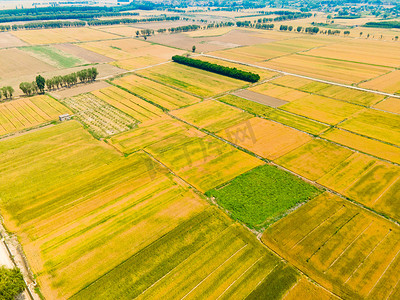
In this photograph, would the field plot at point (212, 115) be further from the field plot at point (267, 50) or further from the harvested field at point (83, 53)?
the harvested field at point (83, 53)

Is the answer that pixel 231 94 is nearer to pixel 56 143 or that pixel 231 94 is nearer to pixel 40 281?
pixel 56 143

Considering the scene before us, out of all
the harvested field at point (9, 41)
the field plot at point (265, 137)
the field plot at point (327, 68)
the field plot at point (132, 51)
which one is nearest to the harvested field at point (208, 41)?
the field plot at point (132, 51)

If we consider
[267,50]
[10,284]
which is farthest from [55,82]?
[267,50]

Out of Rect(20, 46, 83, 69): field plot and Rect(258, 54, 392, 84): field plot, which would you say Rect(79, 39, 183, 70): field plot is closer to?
Rect(20, 46, 83, 69): field plot

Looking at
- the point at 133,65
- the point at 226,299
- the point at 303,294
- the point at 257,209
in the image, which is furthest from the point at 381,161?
the point at 133,65

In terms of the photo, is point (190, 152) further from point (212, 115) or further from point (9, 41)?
point (9, 41)

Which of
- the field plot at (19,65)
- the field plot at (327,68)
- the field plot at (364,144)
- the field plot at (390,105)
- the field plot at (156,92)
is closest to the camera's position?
the field plot at (364,144)
